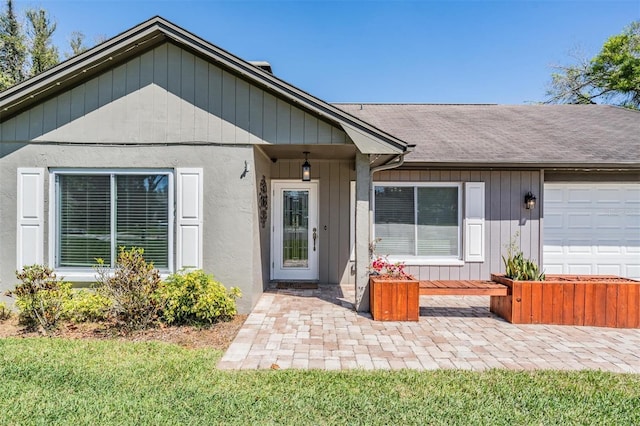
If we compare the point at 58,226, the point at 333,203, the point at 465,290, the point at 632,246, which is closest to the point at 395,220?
the point at 333,203

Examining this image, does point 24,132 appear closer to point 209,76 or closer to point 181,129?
point 181,129

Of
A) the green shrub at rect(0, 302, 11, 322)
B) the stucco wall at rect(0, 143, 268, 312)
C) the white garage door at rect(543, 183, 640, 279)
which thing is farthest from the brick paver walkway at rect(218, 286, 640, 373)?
the green shrub at rect(0, 302, 11, 322)

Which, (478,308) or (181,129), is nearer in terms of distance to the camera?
(181,129)

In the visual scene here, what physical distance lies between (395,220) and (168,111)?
16.7 ft

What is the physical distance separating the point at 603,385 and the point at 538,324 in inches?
78.6

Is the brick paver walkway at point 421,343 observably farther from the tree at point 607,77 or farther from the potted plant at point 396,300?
the tree at point 607,77

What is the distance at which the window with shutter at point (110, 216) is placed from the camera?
→ 5691mm

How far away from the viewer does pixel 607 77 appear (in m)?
19.5

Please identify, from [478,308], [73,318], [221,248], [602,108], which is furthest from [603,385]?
[602,108]

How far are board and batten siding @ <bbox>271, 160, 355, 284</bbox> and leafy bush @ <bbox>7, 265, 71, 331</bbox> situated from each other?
463 cm

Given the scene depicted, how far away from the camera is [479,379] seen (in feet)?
11.4

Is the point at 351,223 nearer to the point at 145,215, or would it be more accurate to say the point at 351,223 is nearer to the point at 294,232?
the point at 294,232

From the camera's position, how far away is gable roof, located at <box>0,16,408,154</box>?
529 cm

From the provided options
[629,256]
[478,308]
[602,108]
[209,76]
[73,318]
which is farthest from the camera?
[602,108]
